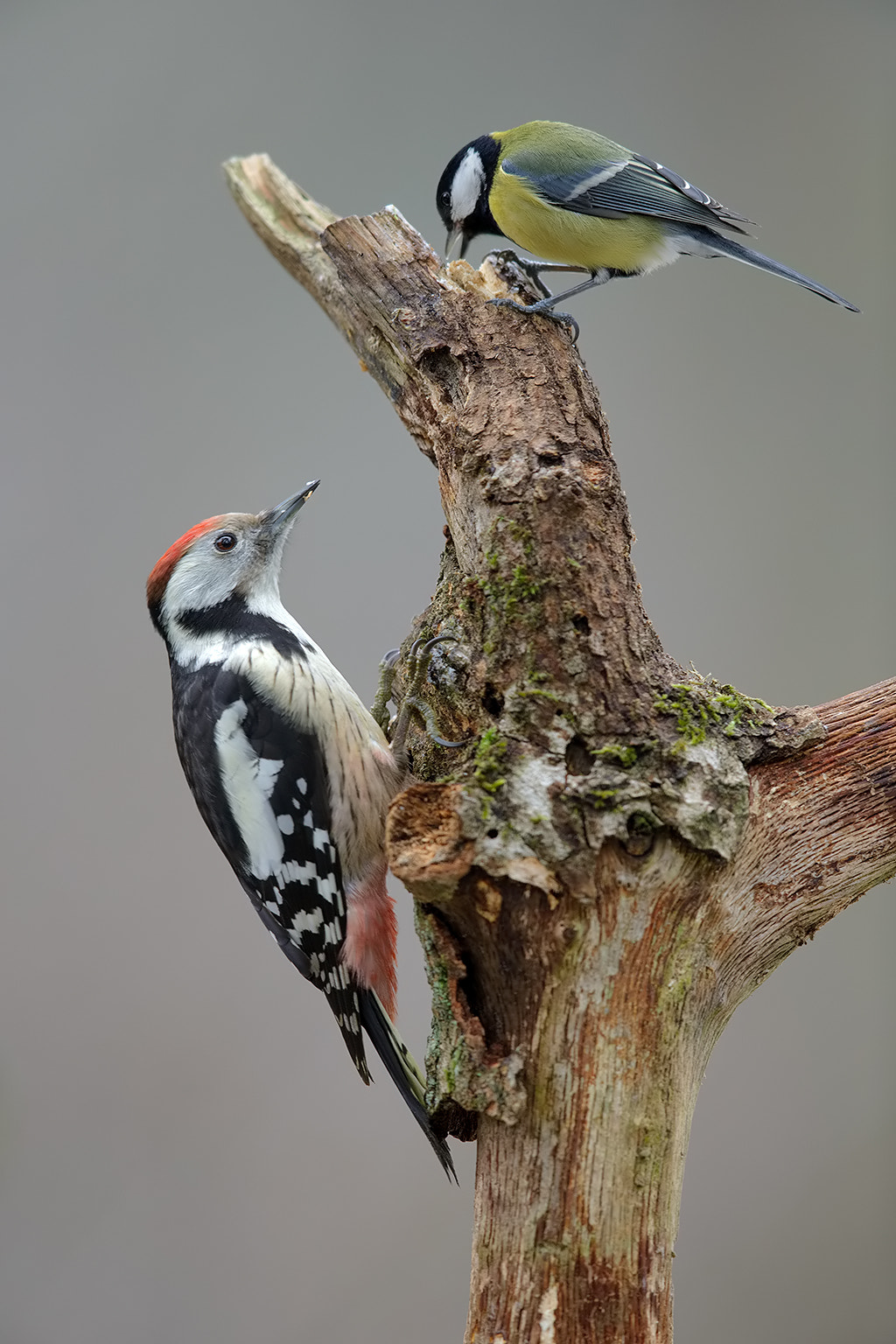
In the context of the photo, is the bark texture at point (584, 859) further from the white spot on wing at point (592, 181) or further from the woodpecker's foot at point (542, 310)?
the white spot on wing at point (592, 181)

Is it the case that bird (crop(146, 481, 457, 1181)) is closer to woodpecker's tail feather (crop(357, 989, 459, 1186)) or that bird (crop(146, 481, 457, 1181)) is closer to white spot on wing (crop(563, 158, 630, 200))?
woodpecker's tail feather (crop(357, 989, 459, 1186))

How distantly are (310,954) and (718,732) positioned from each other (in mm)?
809

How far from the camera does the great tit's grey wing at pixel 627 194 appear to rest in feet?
5.81

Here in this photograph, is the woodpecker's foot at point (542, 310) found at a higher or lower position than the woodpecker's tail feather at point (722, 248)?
lower

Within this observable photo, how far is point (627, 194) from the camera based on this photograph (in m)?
1.78

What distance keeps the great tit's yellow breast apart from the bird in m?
0.86

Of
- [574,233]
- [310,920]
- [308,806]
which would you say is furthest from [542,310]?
[310,920]

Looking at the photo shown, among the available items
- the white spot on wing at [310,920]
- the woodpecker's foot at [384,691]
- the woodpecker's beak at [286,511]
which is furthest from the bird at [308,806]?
the woodpecker's beak at [286,511]

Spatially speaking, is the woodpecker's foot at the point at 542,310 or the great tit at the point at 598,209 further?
the great tit at the point at 598,209

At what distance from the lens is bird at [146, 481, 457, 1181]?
5.53 feet

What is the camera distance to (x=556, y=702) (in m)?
1.28

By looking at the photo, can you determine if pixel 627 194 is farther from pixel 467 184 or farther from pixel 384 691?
pixel 384 691

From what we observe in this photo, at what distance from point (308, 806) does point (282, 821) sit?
5 centimetres

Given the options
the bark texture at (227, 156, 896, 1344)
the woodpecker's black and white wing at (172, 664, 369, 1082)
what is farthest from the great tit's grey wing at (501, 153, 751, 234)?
the woodpecker's black and white wing at (172, 664, 369, 1082)
